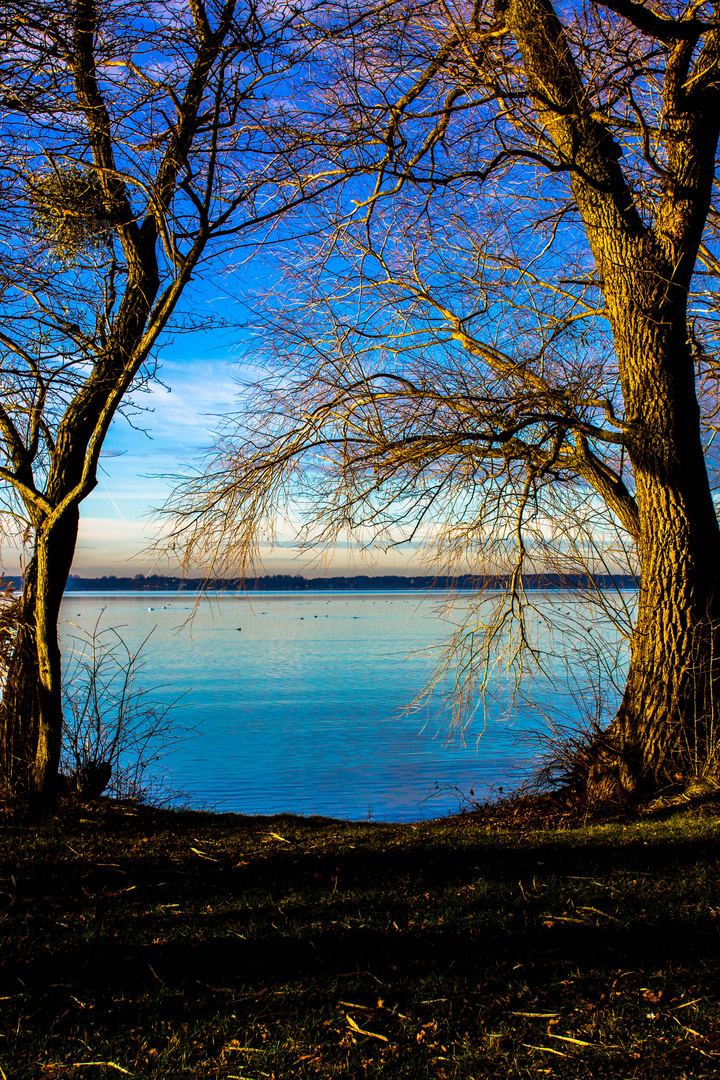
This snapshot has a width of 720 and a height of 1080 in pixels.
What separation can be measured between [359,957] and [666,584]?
470 centimetres

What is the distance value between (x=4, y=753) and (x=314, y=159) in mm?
5507

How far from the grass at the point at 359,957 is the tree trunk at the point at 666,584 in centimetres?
164

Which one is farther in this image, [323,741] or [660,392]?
[323,741]

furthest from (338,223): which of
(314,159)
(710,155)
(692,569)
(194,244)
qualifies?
(692,569)

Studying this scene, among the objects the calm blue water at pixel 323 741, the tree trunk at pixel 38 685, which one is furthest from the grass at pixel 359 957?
the calm blue water at pixel 323 741

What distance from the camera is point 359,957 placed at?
11.6ft

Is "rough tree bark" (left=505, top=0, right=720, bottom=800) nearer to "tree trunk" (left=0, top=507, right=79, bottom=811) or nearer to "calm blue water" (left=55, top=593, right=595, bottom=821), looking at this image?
"calm blue water" (left=55, top=593, right=595, bottom=821)

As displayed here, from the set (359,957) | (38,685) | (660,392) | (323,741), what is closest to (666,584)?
(660,392)

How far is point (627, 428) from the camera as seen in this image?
7199mm

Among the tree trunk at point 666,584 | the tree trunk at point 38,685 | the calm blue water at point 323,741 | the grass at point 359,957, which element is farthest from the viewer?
the calm blue water at point 323,741

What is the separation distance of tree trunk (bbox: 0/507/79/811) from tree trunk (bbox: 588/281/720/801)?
4.71m

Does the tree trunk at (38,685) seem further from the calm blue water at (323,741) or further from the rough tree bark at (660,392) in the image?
the rough tree bark at (660,392)

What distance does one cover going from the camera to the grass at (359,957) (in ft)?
9.40

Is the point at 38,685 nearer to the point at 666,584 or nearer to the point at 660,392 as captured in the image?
the point at 666,584
